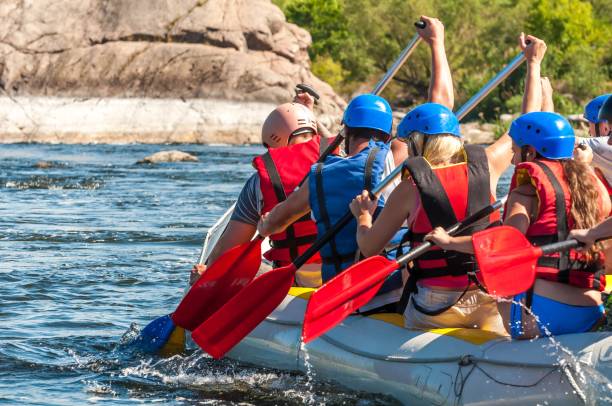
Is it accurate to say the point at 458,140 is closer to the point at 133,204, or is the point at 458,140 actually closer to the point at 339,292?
the point at 339,292

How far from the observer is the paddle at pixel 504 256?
13.5 ft

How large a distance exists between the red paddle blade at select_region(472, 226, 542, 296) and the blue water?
41.4 inches

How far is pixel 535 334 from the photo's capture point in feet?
14.6

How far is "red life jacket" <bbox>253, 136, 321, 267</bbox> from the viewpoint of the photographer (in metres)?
5.66

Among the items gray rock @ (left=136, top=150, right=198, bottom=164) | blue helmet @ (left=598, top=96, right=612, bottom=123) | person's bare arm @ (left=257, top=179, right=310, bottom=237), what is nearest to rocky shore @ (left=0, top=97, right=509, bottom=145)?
gray rock @ (left=136, top=150, right=198, bottom=164)

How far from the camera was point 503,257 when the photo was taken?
4.11 m

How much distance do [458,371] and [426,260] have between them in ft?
1.61

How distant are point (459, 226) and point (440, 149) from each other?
333 millimetres

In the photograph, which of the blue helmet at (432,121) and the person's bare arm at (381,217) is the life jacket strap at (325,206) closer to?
the person's bare arm at (381,217)

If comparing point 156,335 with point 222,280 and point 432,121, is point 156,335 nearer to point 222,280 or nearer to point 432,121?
point 222,280

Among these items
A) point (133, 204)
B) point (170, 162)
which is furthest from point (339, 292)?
point (170, 162)

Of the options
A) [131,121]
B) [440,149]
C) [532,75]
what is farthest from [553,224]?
[131,121]

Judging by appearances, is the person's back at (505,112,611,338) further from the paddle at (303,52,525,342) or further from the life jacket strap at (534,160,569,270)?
the paddle at (303,52,525,342)

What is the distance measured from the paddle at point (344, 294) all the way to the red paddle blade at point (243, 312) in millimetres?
594
